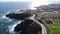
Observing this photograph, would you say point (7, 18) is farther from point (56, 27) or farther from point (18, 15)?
point (56, 27)

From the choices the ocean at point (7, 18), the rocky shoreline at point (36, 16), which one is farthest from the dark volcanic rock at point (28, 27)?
the ocean at point (7, 18)

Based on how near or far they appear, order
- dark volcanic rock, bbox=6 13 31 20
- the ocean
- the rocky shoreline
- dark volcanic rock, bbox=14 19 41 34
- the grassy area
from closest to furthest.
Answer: the grassy area → dark volcanic rock, bbox=14 19 41 34 → the rocky shoreline → the ocean → dark volcanic rock, bbox=6 13 31 20

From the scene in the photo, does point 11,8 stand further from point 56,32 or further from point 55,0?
point 56,32

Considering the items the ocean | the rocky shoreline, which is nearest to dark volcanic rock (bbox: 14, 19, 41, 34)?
the rocky shoreline

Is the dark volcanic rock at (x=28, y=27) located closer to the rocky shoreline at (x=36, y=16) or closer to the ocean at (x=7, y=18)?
the rocky shoreline at (x=36, y=16)

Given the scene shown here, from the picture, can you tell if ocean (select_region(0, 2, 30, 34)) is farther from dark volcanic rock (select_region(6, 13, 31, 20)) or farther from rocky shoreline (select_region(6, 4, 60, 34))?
rocky shoreline (select_region(6, 4, 60, 34))

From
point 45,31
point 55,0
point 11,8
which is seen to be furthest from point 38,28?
point 11,8

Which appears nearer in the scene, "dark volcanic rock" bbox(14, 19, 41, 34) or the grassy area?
the grassy area
